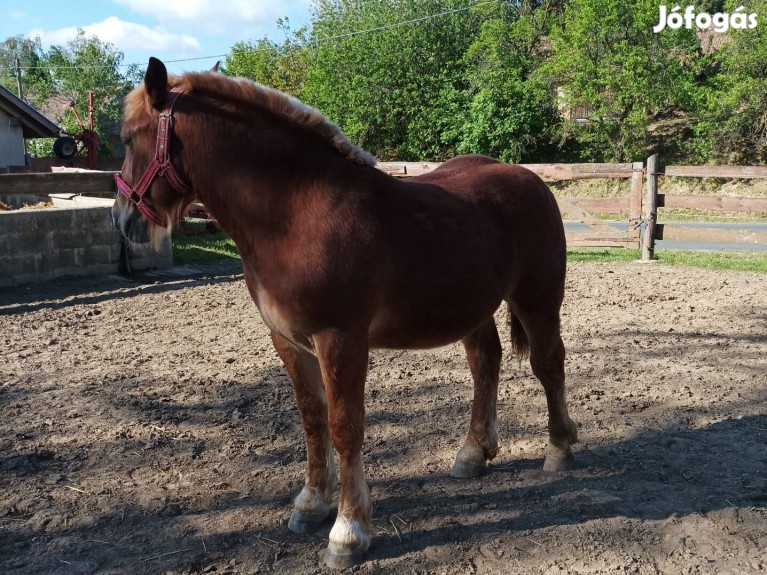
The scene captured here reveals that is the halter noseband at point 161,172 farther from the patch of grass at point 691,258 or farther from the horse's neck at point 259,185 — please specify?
the patch of grass at point 691,258

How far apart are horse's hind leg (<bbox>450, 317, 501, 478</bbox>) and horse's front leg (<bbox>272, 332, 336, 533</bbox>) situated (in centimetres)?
86

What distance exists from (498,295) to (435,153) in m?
26.8

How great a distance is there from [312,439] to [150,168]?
153cm

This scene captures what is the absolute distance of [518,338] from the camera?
416 centimetres

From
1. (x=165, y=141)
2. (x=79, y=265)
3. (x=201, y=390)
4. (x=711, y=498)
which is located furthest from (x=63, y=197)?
(x=711, y=498)

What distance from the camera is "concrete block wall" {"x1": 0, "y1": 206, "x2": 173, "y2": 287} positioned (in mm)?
9188

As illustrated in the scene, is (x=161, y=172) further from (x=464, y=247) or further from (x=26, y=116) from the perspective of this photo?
(x=26, y=116)

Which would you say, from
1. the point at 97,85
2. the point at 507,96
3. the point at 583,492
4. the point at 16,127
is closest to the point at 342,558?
the point at 583,492

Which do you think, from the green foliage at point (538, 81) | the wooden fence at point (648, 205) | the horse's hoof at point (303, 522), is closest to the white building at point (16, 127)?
the wooden fence at point (648, 205)

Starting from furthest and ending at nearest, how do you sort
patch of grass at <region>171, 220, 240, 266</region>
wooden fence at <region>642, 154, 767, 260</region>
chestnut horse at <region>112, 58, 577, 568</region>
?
wooden fence at <region>642, 154, 767, 260</region>
patch of grass at <region>171, 220, 240, 266</region>
chestnut horse at <region>112, 58, 577, 568</region>

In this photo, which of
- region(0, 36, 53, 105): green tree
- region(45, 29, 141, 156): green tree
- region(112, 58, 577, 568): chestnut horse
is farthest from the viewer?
region(0, 36, 53, 105): green tree

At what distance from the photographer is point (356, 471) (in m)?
3.02

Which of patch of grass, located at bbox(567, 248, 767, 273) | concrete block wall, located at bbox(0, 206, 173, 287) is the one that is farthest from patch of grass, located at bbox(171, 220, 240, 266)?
patch of grass, located at bbox(567, 248, 767, 273)

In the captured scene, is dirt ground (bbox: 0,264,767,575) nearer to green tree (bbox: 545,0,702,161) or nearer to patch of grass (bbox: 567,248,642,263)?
patch of grass (bbox: 567,248,642,263)
